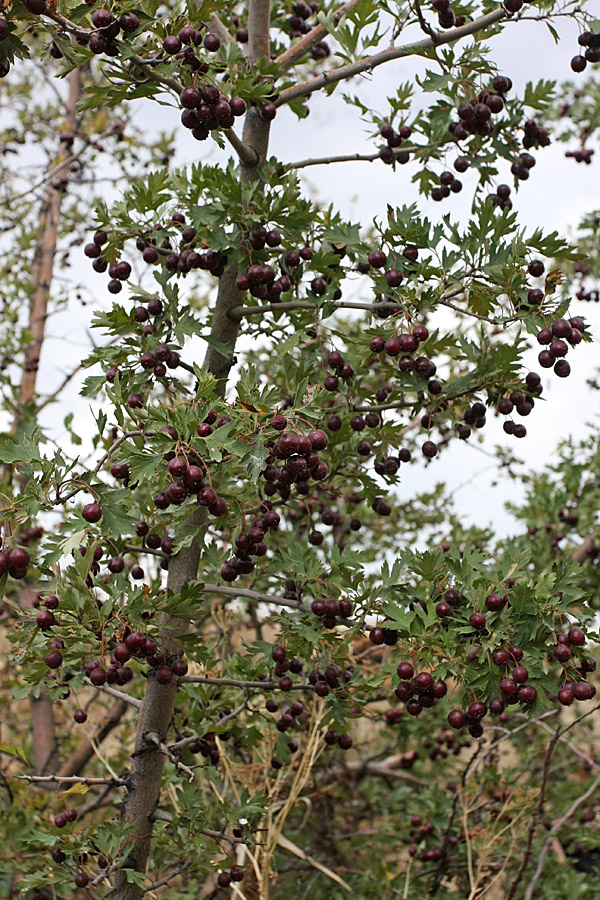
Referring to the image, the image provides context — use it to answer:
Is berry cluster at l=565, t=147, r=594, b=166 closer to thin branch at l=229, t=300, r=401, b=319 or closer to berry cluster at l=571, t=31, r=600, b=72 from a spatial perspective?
berry cluster at l=571, t=31, r=600, b=72

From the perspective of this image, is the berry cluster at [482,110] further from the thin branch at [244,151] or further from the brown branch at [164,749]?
the brown branch at [164,749]

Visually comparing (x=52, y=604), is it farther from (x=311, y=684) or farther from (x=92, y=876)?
(x=92, y=876)

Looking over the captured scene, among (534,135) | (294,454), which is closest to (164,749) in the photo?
(294,454)

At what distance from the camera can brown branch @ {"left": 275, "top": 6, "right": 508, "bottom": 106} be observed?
2533mm

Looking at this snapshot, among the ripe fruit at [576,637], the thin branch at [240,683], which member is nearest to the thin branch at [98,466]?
the thin branch at [240,683]

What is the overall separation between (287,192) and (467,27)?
759 mm

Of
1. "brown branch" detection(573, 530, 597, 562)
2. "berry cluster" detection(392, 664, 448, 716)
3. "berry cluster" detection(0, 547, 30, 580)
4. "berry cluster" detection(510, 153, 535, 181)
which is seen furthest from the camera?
"brown branch" detection(573, 530, 597, 562)

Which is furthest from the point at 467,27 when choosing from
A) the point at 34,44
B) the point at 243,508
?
the point at 34,44

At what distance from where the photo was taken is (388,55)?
279 centimetres

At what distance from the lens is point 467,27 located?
100 inches

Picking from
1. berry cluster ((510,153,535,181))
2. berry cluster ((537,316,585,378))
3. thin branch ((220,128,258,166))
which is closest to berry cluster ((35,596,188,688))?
berry cluster ((537,316,585,378))

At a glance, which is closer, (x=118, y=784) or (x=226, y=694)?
(x=118, y=784)

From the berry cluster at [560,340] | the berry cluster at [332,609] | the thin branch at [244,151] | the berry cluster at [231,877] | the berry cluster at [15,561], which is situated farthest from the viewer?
the berry cluster at [231,877]

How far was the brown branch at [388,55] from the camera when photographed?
2.53 metres
